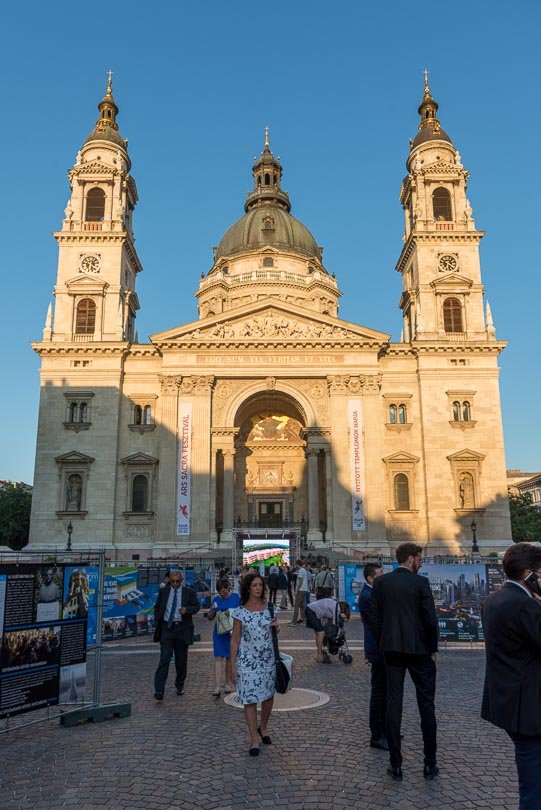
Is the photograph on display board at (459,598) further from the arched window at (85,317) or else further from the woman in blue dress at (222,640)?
the arched window at (85,317)

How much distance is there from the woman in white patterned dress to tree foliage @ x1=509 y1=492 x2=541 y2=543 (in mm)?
57818

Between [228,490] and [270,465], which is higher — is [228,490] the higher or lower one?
the lower one

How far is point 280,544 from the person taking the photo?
32.6 m

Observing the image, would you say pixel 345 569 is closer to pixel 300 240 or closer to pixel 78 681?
pixel 78 681

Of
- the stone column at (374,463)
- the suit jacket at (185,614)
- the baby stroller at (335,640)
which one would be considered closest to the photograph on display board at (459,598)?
the baby stroller at (335,640)

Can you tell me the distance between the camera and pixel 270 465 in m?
49.1

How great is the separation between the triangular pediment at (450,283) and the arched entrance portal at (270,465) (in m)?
13.0

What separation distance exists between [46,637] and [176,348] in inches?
1318

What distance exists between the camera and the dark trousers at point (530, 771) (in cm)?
444

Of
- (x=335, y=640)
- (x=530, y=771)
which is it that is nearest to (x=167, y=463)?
(x=335, y=640)

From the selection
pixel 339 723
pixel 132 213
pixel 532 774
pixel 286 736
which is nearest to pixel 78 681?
pixel 286 736

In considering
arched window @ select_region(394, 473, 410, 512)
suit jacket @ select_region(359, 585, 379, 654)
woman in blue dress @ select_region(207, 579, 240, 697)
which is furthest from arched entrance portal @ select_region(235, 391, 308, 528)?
suit jacket @ select_region(359, 585, 379, 654)

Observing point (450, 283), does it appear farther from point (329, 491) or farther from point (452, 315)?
point (329, 491)

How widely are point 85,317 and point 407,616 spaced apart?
40.0m
